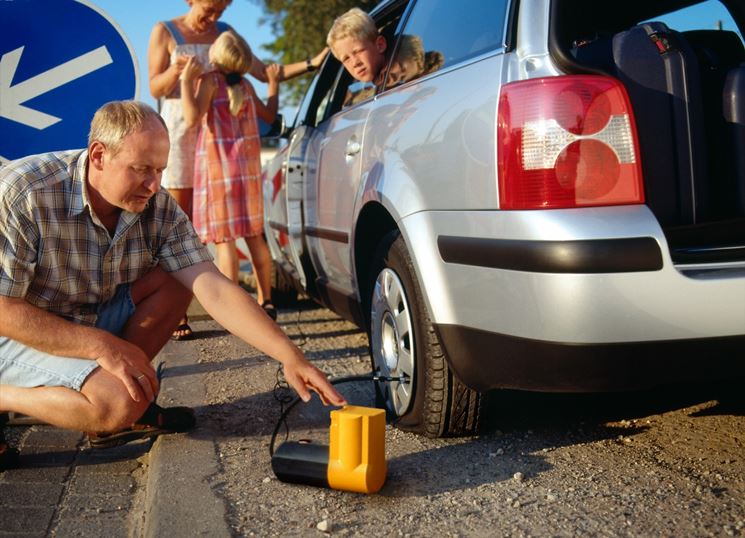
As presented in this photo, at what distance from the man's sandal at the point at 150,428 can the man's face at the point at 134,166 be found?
83 cm

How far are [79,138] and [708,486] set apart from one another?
2.71 m

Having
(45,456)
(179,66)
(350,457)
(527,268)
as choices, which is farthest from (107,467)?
(179,66)

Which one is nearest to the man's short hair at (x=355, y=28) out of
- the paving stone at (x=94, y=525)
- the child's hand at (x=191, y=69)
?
the child's hand at (x=191, y=69)

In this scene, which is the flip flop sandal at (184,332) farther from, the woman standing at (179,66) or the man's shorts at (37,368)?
the man's shorts at (37,368)

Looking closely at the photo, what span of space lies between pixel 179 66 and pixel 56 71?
5.17ft

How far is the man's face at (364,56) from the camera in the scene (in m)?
4.14

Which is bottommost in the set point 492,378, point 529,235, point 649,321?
point 492,378

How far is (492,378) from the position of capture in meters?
2.79

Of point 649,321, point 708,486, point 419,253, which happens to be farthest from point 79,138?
point 708,486

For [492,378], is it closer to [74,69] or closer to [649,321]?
[649,321]

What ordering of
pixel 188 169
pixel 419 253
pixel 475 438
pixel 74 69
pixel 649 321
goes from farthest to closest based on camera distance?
pixel 188 169 < pixel 74 69 < pixel 475 438 < pixel 419 253 < pixel 649 321

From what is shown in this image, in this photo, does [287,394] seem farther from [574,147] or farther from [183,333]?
[574,147]

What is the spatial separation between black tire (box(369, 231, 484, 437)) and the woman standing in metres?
2.15

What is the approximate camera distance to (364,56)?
163 inches
